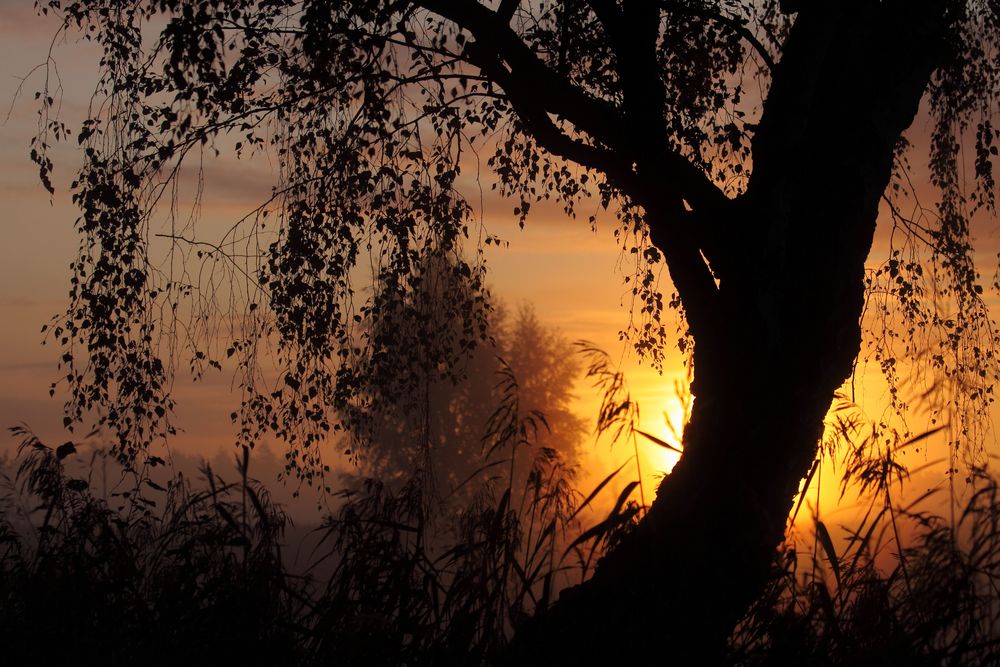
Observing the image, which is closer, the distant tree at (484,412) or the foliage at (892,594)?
the foliage at (892,594)

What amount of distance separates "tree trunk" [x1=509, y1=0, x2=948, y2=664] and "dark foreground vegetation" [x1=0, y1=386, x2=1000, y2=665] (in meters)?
0.53

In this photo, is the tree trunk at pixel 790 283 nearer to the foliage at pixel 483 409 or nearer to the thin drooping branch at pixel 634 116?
the thin drooping branch at pixel 634 116

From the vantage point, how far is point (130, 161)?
6602mm

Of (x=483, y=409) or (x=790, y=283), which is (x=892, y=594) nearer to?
(x=790, y=283)

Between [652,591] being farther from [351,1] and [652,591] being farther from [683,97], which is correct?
[683,97]

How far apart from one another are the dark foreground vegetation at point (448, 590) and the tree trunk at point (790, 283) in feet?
1.74

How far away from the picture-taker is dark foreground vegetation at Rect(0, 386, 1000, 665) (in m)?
3.35

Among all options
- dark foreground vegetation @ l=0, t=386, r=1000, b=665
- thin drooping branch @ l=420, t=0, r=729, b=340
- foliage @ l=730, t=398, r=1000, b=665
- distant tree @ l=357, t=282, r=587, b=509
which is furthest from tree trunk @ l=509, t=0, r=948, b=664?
distant tree @ l=357, t=282, r=587, b=509

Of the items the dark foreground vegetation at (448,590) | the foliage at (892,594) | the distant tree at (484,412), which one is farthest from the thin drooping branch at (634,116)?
the distant tree at (484,412)

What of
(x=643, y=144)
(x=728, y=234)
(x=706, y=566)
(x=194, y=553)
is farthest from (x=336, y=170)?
(x=706, y=566)

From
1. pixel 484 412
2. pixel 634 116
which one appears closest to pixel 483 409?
pixel 484 412

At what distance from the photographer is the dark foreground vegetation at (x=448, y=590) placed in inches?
132

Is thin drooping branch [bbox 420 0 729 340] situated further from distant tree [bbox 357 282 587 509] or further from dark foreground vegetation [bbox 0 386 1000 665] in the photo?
distant tree [bbox 357 282 587 509]

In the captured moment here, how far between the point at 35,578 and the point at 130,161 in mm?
3386
